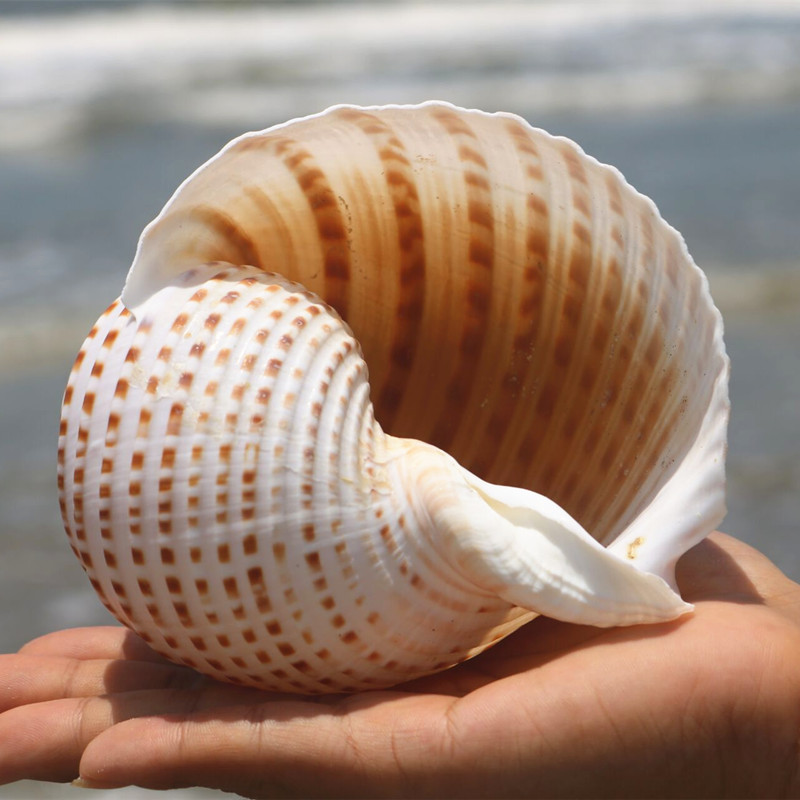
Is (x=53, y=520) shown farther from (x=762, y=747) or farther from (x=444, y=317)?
(x=762, y=747)

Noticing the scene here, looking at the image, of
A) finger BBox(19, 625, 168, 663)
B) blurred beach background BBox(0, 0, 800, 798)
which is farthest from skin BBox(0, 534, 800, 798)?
blurred beach background BBox(0, 0, 800, 798)

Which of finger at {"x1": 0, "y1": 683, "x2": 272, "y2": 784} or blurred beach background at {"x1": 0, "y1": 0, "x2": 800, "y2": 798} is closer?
finger at {"x1": 0, "y1": 683, "x2": 272, "y2": 784}

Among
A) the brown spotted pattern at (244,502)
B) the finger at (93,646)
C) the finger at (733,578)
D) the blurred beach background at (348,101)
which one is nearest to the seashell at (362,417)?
the brown spotted pattern at (244,502)

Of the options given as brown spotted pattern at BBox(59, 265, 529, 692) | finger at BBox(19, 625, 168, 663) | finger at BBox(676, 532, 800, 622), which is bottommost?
finger at BBox(19, 625, 168, 663)

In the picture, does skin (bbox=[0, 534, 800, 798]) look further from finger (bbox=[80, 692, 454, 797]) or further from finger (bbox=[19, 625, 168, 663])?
finger (bbox=[19, 625, 168, 663])

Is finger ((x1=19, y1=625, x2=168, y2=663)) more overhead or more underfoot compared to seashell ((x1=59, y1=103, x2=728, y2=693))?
more underfoot

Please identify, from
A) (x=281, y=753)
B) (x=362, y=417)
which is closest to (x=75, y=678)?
(x=281, y=753)

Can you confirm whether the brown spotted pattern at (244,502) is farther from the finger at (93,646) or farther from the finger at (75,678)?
the finger at (93,646)
